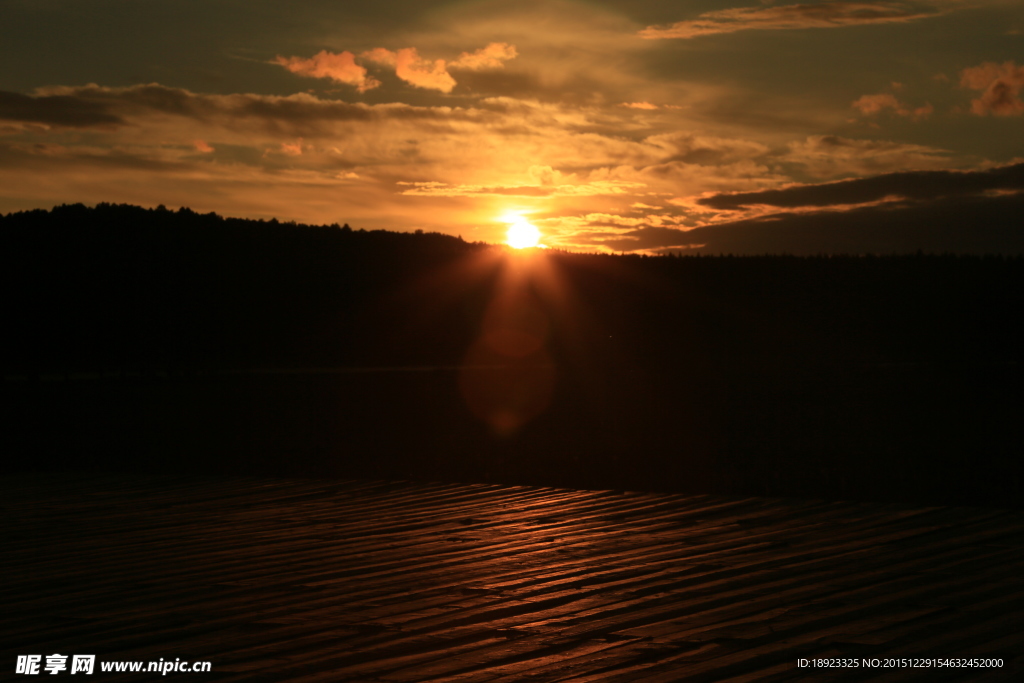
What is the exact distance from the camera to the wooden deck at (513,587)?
312cm

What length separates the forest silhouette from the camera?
10.4m

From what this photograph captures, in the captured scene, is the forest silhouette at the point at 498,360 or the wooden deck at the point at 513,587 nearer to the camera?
the wooden deck at the point at 513,587

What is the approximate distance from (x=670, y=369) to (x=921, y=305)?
2877 centimetres

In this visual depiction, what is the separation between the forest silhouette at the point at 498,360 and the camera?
1041cm

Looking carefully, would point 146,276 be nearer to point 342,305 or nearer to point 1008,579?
point 342,305

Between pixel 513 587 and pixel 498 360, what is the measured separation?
3611 cm

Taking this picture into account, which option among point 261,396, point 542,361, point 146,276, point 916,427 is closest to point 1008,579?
point 916,427

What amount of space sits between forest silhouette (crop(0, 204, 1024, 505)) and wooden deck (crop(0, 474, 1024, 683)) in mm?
2022

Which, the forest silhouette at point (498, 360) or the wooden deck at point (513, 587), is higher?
the forest silhouette at point (498, 360)

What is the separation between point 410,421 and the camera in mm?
15555

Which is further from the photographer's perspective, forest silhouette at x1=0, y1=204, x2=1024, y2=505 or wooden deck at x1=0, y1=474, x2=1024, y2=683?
forest silhouette at x1=0, y1=204, x2=1024, y2=505

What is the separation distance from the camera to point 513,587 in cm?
412

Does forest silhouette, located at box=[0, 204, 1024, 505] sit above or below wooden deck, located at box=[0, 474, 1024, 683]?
above

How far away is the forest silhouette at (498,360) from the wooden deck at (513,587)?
202 cm
